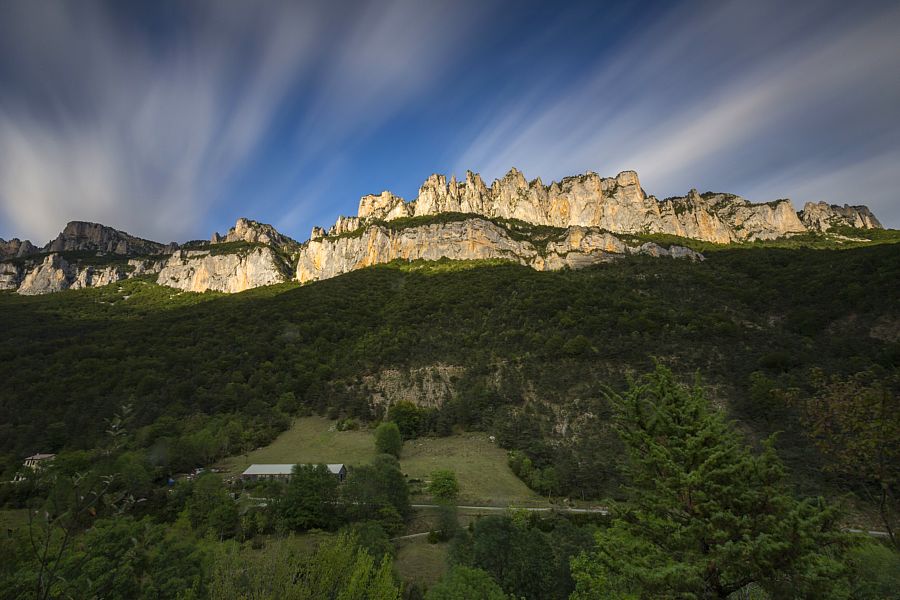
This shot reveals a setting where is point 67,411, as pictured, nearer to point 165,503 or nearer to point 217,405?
point 217,405

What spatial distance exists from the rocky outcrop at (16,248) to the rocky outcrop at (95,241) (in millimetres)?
5780

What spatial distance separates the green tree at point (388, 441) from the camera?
44062 mm

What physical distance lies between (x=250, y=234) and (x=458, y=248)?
305 ft

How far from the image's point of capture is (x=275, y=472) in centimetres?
3856

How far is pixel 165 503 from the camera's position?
106ft

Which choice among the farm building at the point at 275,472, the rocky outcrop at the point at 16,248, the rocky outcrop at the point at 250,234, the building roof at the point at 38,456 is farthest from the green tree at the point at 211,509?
the rocky outcrop at the point at 16,248

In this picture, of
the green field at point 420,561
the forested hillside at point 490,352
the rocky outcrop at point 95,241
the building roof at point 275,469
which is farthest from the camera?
the rocky outcrop at point 95,241

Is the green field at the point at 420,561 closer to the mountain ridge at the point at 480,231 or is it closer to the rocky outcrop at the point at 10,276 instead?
the mountain ridge at the point at 480,231

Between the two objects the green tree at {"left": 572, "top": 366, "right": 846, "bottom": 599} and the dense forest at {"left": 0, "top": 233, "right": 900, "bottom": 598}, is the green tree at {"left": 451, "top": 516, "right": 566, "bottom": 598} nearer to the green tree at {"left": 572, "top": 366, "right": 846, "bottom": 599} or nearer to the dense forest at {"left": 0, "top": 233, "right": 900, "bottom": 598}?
the dense forest at {"left": 0, "top": 233, "right": 900, "bottom": 598}

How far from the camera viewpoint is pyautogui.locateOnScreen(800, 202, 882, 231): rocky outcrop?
427ft

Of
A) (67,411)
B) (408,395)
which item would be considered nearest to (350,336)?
(408,395)

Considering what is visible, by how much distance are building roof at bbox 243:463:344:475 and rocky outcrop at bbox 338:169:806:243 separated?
103m

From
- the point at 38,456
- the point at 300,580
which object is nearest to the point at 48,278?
the point at 38,456

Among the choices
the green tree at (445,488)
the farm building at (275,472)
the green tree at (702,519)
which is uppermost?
the green tree at (702,519)
